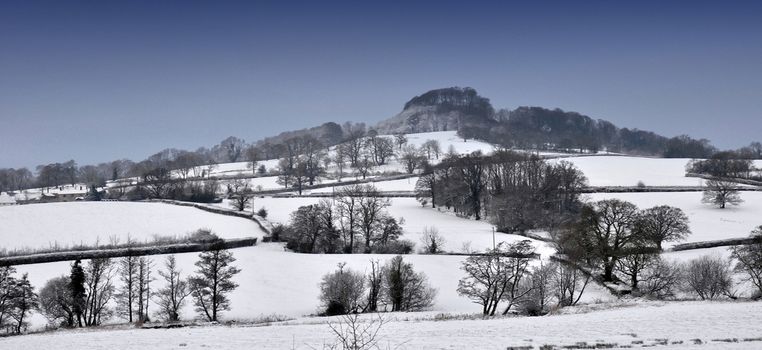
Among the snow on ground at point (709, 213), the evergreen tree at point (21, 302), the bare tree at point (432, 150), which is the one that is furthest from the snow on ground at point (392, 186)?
the evergreen tree at point (21, 302)

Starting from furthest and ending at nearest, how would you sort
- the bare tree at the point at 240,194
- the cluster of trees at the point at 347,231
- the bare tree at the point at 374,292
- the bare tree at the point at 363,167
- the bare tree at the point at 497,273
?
1. the bare tree at the point at 363,167
2. the bare tree at the point at 240,194
3. the cluster of trees at the point at 347,231
4. the bare tree at the point at 374,292
5. the bare tree at the point at 497,273

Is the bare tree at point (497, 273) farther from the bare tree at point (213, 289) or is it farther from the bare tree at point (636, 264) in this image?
the bare tree at point (213, 289)

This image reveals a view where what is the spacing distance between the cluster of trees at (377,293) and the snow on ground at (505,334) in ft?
25.2

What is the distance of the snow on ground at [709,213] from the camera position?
55156mm

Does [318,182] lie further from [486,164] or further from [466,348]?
[466,348]

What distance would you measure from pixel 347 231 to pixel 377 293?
938 inches

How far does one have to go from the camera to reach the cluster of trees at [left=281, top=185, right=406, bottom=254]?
53.3m

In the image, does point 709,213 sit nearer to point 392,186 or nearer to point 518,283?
point 518,283

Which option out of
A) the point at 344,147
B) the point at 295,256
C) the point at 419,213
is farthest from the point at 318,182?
the point at 295,256

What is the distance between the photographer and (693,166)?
118 meters

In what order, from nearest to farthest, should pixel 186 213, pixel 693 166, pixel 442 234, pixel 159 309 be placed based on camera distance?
pixel 159 309 → pixel 442 234 → pixel 186 213 → pixel 693 166

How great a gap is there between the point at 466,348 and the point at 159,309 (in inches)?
1091

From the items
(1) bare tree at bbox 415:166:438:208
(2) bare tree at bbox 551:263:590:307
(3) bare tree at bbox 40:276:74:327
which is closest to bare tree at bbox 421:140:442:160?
(1) bare tree at bbox 415:166:438:208

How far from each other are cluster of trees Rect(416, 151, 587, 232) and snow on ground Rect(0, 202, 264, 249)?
31880 millimetres
